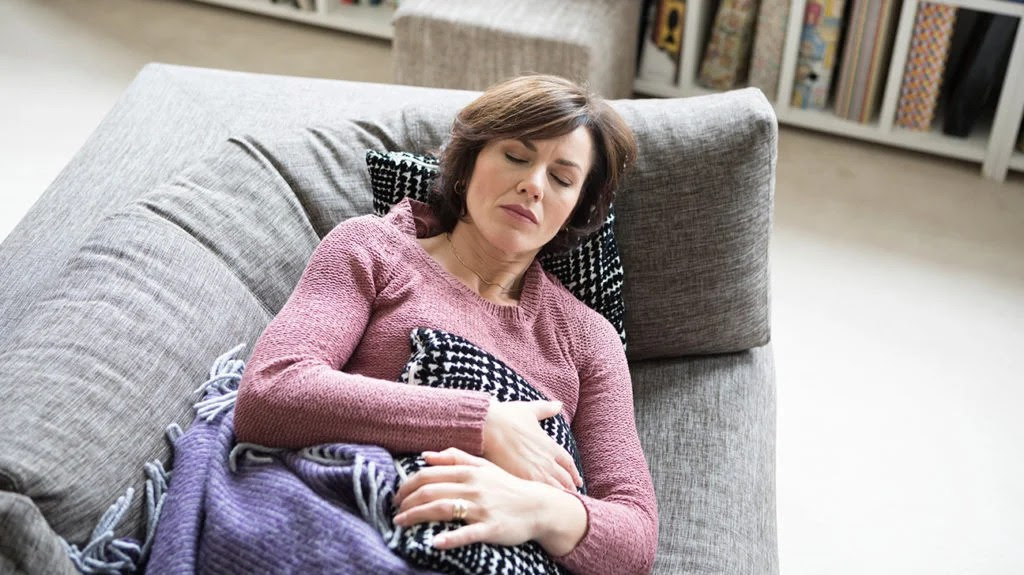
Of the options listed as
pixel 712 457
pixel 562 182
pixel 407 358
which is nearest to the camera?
pixel 407 358

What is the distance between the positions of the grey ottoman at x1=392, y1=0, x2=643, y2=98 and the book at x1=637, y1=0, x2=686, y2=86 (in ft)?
1.30

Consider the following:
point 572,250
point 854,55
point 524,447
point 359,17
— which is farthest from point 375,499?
point 359,17

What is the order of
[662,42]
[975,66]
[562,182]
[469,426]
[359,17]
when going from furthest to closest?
[359,17] < [662,42] < [975,66] < [562,182] < [469,426]

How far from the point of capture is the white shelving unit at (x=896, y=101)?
2943mm

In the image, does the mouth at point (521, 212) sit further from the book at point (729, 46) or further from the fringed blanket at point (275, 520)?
the book at point (729, 46)

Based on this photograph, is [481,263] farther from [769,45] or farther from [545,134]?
[769,45]

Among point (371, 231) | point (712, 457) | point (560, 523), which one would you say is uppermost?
point (371, 231)

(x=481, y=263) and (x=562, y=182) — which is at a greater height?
(x=562, y=182)

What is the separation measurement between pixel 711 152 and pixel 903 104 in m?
1.57

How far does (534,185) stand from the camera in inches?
60.8

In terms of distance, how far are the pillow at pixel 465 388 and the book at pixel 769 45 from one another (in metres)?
1.92

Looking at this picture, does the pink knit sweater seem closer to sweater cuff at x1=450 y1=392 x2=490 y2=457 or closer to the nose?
sweater cuff at x1=450 y1=392 x2=490 y2=457

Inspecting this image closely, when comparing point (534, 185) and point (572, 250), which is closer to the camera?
point (534, 185)

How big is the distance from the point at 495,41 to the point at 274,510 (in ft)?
5.65
